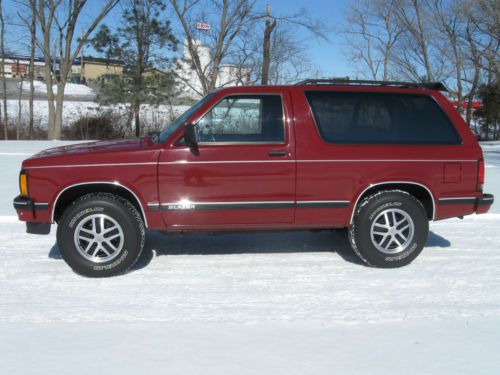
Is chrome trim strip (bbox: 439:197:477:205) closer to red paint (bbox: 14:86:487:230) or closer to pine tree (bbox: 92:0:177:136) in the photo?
red paint (bbox: 14:86:487:230)

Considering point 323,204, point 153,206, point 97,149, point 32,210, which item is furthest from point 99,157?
point 323,204

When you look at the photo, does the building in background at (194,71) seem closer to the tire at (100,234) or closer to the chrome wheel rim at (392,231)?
the chrome wheel rim at (392,231)

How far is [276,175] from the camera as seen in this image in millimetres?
4418

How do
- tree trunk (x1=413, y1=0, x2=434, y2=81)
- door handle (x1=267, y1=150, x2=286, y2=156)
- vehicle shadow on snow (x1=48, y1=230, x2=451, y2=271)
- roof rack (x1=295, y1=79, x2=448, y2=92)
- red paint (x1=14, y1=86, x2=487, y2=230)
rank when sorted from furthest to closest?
tree trunk (x1=413, y1=0, x2=434, y2=81) < vehicle shadow on snow (x1=48, y1=230, x2=451, y2=271) < roof rack (x1=295, y1=79, x2=448, y2=92) < door handle (x1=267, y1=150, x2=286, y2=156) < red paint (x1=14, y1=86, x2=487, y2=230)

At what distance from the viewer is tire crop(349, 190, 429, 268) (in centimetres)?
458

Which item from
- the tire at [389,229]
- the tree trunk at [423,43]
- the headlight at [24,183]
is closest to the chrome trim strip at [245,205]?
the tire at [389,229]

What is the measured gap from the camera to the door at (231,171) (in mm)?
4328

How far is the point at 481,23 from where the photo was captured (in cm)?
2603

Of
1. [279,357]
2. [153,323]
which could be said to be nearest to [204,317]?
[153,323]

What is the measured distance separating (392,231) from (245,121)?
6.10 feet

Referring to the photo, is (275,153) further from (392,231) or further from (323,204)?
(392,231)

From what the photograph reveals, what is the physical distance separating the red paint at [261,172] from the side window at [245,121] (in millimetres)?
70

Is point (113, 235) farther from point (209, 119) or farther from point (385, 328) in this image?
point (385, 328)

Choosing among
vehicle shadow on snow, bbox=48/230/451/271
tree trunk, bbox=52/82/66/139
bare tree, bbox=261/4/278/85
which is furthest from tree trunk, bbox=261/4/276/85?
vehicle shadow on snow, bbox=48/230/451/271
